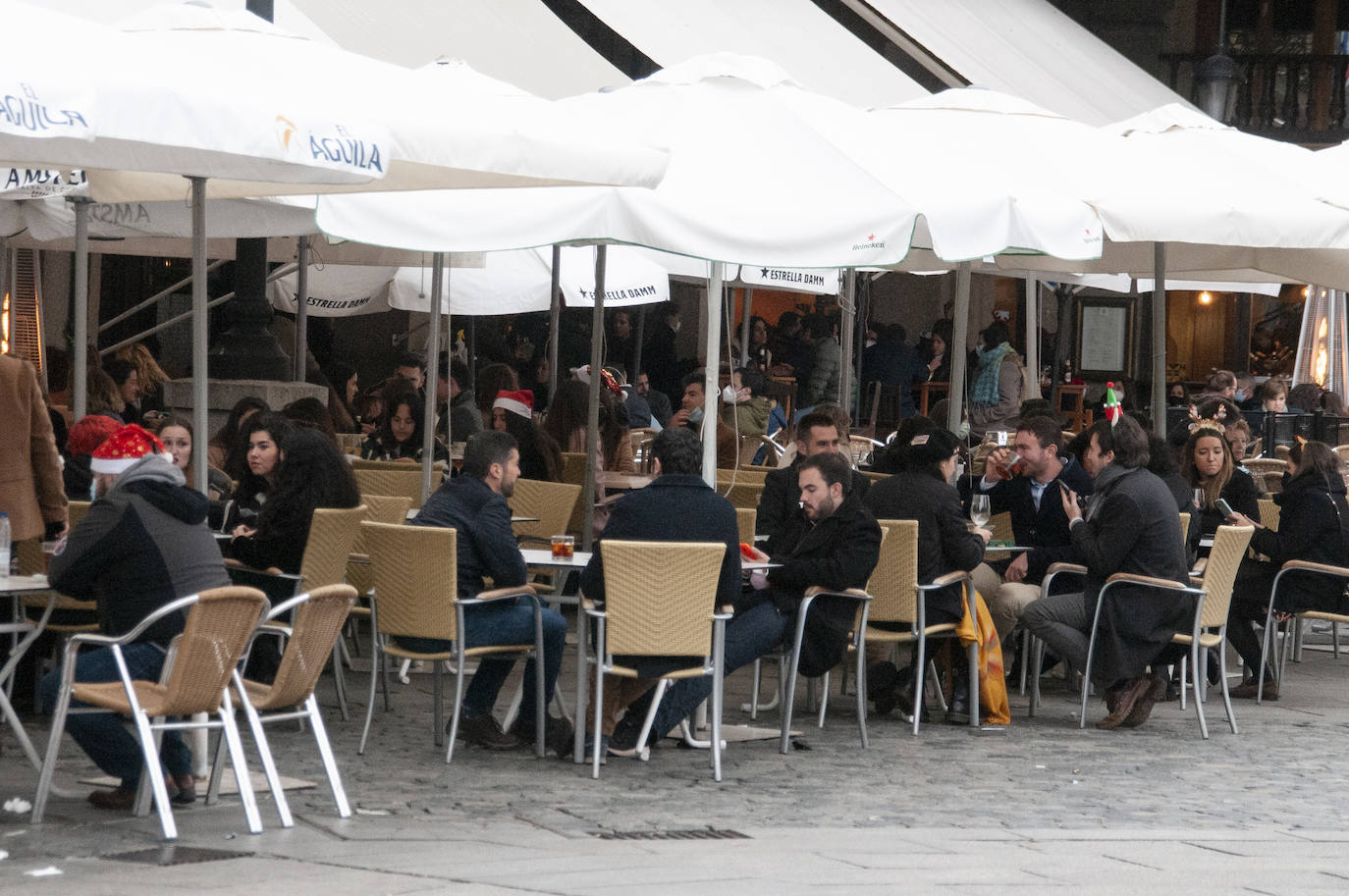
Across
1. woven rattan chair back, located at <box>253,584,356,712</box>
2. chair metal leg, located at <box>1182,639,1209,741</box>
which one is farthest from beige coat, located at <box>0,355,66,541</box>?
chair metal leg, located at <box>1182,639,1209,741</box>

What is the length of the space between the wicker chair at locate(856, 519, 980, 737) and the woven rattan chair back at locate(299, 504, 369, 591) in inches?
89.2

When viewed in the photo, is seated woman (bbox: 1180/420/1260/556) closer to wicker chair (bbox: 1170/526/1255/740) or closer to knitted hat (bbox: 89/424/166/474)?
wicker chair (bbox: 1170/526/1255/740)

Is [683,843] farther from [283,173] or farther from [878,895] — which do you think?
[283,173]

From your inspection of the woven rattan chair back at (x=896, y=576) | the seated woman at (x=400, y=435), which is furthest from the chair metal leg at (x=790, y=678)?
the seated woman at (x=400, y=435)

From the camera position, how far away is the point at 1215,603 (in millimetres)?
9000

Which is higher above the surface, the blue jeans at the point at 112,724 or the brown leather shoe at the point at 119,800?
the blue jeans at the point at 112,724

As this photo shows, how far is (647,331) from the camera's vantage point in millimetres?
22156

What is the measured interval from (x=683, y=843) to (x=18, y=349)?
41.1 ft

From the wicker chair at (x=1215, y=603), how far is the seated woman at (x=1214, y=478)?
3.64 feet

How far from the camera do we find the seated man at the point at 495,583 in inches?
299

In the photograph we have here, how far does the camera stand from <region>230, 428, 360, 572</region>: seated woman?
7867mm

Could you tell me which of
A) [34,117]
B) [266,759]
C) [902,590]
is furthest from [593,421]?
[34,117]

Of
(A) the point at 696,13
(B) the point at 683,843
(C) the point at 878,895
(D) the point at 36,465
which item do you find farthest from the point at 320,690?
(A) the point at 696,13

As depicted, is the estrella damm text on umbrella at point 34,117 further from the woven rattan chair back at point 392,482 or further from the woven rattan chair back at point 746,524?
the woven rattan chair back at point 392,482
